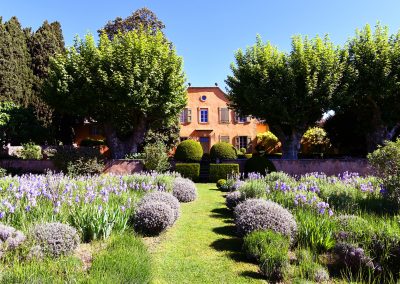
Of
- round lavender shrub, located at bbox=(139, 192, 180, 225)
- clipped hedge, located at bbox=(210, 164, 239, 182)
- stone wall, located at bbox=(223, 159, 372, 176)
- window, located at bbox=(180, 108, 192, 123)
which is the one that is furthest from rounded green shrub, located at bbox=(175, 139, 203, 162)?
round lavender shrub, located at bbox=(139, 192, 180, 225)

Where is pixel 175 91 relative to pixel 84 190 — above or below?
above

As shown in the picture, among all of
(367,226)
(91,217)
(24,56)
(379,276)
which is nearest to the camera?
(379,276)

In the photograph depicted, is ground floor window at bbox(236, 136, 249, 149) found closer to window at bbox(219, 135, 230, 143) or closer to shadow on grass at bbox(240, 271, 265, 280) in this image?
window at bbox(219, 135, 230, 143)

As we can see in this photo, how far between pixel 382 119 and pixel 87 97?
2203cm

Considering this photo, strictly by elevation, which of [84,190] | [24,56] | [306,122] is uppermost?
[24,56]

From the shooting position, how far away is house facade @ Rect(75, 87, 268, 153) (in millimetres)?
35969

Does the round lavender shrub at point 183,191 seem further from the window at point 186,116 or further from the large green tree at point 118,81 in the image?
the window at point 186,116

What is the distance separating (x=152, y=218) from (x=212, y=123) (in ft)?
95.3

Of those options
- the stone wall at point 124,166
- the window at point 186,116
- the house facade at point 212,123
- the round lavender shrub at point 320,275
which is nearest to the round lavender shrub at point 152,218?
the round lavender shrub at point 320,275

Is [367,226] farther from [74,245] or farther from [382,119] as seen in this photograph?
[382,119]

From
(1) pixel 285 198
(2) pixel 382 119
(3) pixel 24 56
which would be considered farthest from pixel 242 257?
(3) pixel 24 56

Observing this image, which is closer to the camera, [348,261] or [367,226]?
[348,261]

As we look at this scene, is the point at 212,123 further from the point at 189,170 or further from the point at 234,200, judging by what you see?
the point at 234,200

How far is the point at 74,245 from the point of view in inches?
229
